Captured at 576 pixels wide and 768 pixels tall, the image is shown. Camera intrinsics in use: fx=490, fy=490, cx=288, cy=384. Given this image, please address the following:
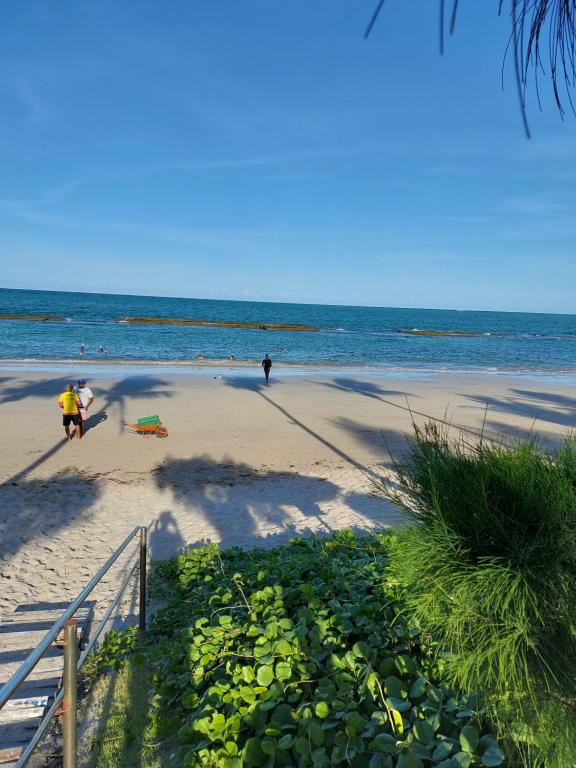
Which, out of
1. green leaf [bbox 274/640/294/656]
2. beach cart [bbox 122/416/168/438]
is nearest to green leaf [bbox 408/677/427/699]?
green leaf [bbox 274/640/294/656]

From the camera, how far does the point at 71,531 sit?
7512mm

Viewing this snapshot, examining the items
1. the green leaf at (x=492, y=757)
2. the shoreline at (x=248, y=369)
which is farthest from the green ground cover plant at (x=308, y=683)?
the shoreline at (x=248, y=369)

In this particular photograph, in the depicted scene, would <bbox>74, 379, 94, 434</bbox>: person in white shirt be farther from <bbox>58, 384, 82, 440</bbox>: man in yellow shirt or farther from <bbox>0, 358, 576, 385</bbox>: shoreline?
<bbox>0, 358, 576, 385</bbox>: shoreline

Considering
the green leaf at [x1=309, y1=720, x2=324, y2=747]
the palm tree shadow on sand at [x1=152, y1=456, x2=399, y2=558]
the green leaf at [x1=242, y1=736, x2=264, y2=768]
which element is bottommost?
the palm tree shadow on sand at [x1=152, y1=456, x2=399, y2=558]

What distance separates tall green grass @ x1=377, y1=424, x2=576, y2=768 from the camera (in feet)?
7.63

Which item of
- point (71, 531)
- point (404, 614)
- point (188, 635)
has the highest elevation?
point (404, 614)

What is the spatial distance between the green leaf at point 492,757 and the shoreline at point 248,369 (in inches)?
947

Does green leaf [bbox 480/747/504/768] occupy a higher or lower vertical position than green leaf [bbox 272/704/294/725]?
higher

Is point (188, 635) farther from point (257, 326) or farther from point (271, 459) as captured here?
point (257, 326)

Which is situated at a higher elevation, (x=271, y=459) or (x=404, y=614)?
(x=404, y=614)

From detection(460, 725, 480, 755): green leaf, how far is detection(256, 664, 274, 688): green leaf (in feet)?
4.05

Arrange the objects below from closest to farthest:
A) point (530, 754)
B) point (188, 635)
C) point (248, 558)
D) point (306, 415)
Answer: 1. point (530, 754)
2. point (188, 635)
3. point (248, 558)
4. point (306, 415)

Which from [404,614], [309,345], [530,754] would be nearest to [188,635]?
[404,614]

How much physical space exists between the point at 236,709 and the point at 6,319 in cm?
6409
